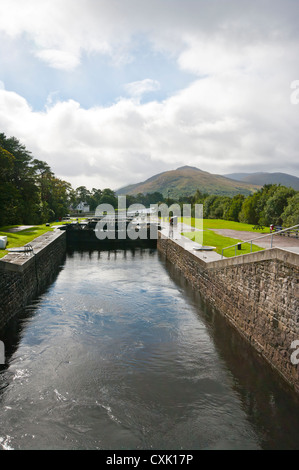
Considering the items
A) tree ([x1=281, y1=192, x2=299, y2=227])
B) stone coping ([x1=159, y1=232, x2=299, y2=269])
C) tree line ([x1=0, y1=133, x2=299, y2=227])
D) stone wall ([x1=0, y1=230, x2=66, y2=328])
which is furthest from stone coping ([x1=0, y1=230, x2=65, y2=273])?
tree ([x1=281, y1=192, x2=299, y2=227])

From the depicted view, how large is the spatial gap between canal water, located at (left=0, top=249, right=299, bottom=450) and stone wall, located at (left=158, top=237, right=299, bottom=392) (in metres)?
0.43

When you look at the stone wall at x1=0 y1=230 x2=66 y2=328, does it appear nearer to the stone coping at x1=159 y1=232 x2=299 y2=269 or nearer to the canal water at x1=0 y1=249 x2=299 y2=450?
the canal water at x1=0 y1=249 x2=299 y2=450

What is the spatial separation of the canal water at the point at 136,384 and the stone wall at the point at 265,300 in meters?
0.43

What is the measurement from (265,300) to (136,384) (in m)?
4.08

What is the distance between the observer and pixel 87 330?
10.8m

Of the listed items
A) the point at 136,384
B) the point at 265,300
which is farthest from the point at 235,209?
the point at 136,384

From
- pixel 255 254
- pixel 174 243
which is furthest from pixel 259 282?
pixel 174 243

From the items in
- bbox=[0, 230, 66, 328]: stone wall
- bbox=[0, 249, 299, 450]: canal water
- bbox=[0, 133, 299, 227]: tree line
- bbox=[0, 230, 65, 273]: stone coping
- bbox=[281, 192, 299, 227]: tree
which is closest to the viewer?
bbox=[0, 249, 299, 450]: canal water

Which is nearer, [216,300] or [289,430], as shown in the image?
[289,430]

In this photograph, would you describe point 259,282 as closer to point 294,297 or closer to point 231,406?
point 294,297

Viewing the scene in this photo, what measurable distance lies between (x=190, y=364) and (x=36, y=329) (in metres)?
5.59

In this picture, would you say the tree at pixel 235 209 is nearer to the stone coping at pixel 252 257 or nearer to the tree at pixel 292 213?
the tree at pixel 292 213

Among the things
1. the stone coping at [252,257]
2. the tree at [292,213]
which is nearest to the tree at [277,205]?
the tree at [292,213]

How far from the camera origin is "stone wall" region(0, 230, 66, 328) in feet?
35.5
